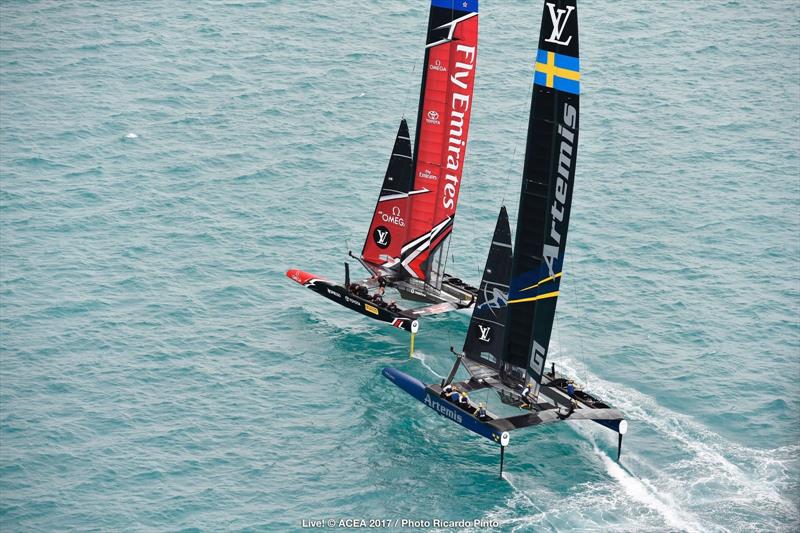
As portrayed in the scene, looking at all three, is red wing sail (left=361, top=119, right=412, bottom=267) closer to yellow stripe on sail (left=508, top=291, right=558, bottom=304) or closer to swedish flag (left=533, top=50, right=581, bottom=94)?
yellow stripe on sail (left=508, top=291, right=558, bottom=304)

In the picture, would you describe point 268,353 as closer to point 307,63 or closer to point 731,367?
point 731,367

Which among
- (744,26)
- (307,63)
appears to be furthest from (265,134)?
(744,26)

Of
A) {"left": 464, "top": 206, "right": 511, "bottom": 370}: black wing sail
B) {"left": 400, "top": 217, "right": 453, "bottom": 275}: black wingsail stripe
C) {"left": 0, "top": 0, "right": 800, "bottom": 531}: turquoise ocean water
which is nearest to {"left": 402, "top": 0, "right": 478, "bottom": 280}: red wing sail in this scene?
{"left": 400, "top": 217, "right": 453, "bottom": 275}: black wingsail stripe

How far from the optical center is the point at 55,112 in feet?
343

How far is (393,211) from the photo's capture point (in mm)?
79812

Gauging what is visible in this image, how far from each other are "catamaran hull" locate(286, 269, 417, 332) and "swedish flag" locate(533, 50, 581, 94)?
62.3 feet

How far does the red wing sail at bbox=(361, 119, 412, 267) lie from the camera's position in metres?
Answer: 78.3

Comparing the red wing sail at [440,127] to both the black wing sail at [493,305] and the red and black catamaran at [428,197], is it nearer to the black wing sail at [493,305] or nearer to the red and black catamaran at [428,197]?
the red and black catamaran at [428,197]

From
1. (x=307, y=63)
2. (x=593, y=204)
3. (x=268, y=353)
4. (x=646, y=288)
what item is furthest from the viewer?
(x=307, y=63)

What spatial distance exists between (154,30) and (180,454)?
61.9 meters

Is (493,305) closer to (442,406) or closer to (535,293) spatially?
(535,293)

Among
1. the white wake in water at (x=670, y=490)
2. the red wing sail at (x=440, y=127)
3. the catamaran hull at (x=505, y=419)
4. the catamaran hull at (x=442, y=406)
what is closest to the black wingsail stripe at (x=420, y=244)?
the red wing sail at (x=440, y=127)

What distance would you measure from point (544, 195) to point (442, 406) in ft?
40.7

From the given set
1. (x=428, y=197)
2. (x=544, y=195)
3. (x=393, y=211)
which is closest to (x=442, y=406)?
(x=544, y=195)
